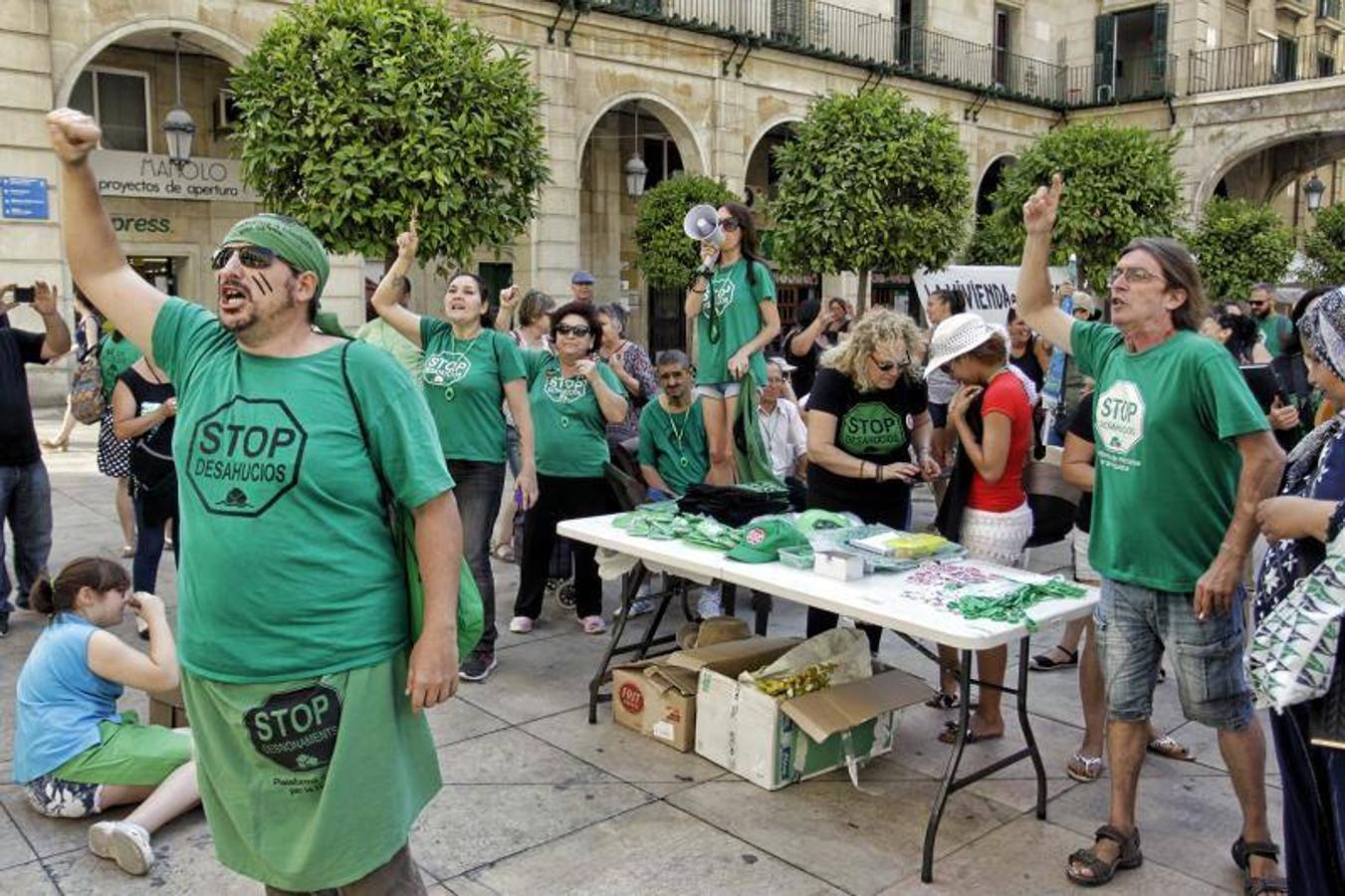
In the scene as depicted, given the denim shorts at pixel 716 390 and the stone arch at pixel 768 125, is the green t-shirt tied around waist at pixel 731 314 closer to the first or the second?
the denim shorts at pixel 716 390

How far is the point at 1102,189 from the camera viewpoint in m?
15.3

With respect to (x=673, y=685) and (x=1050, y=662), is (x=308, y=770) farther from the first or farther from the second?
(x=1050, y=662)

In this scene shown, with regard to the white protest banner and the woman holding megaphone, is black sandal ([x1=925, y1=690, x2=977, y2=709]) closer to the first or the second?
the woman holding megaphone

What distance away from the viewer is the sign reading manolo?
1575 centimetres

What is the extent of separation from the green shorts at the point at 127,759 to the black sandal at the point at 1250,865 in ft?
11.5

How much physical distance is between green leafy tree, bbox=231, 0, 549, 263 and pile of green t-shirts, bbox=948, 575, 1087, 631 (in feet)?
19.0

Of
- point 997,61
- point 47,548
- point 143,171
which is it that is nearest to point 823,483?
point 47,548

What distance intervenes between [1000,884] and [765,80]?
1924 centimetres

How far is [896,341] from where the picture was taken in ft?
15.5

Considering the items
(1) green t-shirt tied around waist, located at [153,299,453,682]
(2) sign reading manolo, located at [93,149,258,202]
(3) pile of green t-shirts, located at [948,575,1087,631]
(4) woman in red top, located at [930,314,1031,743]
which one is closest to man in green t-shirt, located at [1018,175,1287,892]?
(3) pile of green t-shirts, located at [948,575,1087,631]

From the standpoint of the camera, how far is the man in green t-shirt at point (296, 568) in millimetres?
2350

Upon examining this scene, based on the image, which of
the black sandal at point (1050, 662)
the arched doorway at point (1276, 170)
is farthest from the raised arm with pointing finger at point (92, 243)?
the arched doorway at point (1276, 170)

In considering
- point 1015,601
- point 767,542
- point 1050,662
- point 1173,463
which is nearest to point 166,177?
point 767,542

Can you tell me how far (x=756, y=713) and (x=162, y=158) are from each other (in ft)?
50.0
